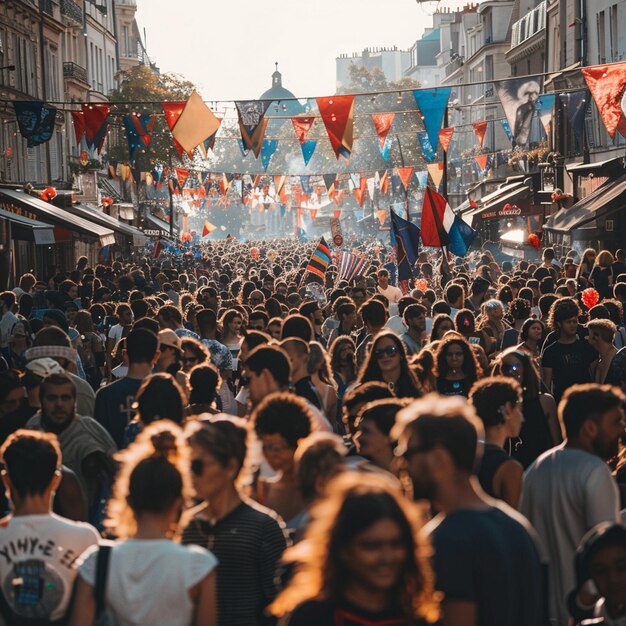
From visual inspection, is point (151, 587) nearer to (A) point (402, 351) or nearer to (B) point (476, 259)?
(A) point (402, 351)

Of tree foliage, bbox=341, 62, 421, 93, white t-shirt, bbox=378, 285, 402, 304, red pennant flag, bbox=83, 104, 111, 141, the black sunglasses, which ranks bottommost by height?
the black sunglasses

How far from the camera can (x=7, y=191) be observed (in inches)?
1267

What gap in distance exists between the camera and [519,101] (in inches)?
918

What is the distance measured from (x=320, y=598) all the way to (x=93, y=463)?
346 centimetres

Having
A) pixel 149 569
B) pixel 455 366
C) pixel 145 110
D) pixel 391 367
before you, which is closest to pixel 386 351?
pixel 391 367

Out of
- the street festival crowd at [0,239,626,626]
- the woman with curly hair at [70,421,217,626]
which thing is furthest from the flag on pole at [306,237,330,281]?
the woman with curly hair at [70,421,217,626]

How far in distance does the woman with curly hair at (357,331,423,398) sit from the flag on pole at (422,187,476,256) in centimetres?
1014

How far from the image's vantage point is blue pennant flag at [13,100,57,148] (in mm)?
28156

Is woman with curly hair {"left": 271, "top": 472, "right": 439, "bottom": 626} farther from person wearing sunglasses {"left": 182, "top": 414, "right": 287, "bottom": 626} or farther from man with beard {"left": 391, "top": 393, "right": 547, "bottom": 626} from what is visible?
person wearing sunglasses {"left": 182, "top": 414, "right": 287, "bottom": 626}

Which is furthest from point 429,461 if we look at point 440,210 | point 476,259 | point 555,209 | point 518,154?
point 518,154

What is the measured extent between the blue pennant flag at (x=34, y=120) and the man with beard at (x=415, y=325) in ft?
58.8

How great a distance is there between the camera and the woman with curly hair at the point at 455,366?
29.2ft

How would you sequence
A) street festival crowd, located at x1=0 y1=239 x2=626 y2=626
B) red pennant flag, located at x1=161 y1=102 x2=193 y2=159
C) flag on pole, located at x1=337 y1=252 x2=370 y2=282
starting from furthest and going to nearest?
red pennant flag, located at x1=161 y1=102 x2=193 y2=159, flag on pole, located at x1=337 y1=252 x2=370 y2=282, street festival crowd, located at x1=0 y1=239 x2=626 y2=626

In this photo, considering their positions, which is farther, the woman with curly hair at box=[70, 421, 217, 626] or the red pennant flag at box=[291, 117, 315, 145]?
the red pennant flag at box=[291, 117, 315, 145]
